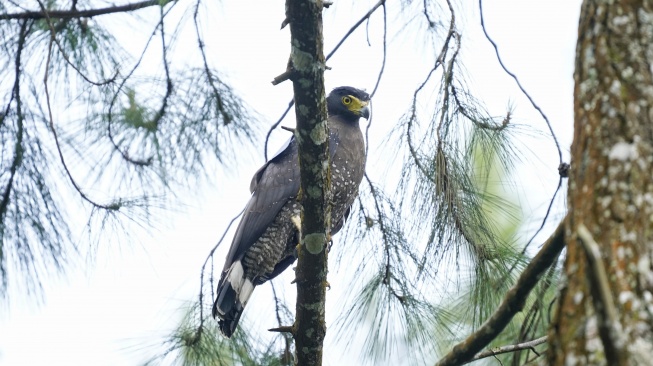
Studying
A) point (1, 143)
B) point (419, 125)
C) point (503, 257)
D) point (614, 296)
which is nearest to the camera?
point (614, 296)

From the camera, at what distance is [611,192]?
4.64ft

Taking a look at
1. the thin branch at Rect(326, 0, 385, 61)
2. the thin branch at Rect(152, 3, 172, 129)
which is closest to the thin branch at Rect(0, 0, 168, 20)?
the thin branch at Rect(152, 3, 172, 129)

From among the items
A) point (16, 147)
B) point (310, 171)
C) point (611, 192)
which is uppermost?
point (16, 147)

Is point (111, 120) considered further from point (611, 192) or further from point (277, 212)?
point (611, 192)

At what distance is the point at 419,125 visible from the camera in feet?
10.3

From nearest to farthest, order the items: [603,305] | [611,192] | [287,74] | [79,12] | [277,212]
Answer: [603,305] < [611,192] < [287,74] < [79,12] < [277,212]

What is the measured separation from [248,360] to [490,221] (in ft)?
4.40

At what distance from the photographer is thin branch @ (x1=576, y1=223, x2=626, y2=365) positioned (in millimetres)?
1139

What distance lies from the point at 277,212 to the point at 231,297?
535 mm

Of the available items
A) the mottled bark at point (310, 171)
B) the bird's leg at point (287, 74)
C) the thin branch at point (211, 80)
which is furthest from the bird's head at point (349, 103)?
the bird's leg at point (287, 74)

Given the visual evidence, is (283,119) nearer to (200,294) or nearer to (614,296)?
(200,294)

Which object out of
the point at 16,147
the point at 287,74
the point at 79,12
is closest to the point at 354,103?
the point at 79,12

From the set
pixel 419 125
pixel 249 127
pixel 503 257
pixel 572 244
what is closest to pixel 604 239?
pixel 572 244

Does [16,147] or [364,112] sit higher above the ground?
[364,112]
